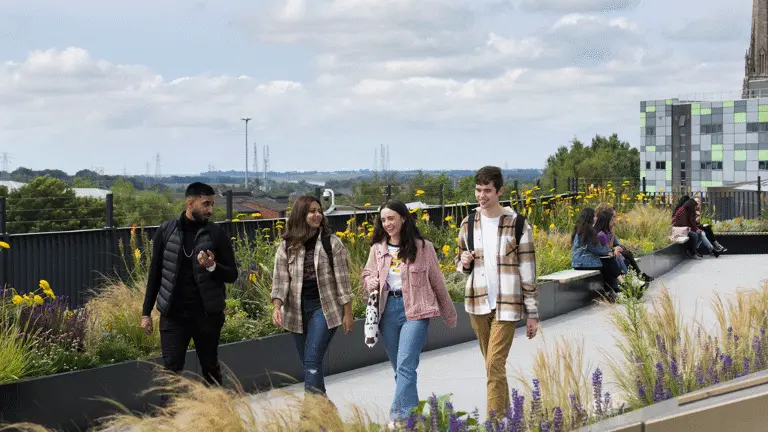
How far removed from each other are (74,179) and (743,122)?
103 metres

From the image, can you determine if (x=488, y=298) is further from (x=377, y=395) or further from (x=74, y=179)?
(x=74, y=179)

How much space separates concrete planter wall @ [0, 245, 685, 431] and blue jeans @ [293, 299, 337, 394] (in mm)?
476

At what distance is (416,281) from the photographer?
7.16m

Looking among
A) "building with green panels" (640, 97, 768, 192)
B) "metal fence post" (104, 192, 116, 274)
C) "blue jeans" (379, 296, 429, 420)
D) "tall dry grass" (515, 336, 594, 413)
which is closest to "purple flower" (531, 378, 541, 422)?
"tall dry grass" (515, 336, 594, 413)

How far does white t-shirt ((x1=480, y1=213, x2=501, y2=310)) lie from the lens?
706 centimetres

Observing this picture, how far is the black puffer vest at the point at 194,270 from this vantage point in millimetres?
7352

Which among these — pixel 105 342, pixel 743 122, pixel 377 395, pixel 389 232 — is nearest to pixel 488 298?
pixel 389 232

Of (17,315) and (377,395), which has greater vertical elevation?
(17,315)

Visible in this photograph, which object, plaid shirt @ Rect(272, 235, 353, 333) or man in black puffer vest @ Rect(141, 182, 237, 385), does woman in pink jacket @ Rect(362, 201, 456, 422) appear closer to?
plaid shirt @ Rect(272, 235, 353, 333)

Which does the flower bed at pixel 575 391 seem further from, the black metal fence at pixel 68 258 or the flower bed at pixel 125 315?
the black metal fence at pixel 68 258

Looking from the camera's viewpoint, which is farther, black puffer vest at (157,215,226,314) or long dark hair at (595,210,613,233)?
long dark hair at (595,210,613,233)

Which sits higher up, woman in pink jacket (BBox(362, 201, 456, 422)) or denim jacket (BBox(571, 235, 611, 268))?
woman in pink jacket (BBox(362, 201, 456, 422))

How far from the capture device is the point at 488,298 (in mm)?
7082

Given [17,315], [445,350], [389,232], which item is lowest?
[445,350]
